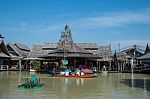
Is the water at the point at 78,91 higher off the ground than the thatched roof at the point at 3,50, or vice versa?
the thatched roof at the point at 3,50

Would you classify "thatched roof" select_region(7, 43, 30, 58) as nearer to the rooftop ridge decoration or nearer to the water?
the rooftop ridge decoration

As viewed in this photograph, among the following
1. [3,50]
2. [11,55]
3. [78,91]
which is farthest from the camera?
[11,55]

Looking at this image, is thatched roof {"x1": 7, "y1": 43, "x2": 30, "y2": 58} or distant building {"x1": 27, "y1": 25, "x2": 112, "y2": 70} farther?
thatched roof {"x1": 7, "y1": 43, "x2": 30, "y2": 58}

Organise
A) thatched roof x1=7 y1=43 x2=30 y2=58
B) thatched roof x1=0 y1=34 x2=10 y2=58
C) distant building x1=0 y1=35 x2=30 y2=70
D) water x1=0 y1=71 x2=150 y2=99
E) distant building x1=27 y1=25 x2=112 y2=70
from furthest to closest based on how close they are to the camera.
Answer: thatched roof x1=7 y1=43 x2=30 y2=58 < distant building x1=0 y1=35 x2=30 y2=70 < thatched roof x1=0 y1=34 x2=10 y2=58 < distant building x1=27 y1=25 x2=112 y2=70 < water x1=0 y1=71 x2=150 y2=99

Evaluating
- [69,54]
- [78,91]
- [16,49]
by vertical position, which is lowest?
[78,91]

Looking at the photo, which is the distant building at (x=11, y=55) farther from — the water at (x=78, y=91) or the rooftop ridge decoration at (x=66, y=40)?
the water at (x=78, y=91)

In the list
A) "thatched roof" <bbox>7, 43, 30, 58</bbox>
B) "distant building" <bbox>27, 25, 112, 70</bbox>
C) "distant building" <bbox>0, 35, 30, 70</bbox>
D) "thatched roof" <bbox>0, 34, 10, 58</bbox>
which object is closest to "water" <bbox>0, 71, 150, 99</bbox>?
"distant building" <bbox>27, 25, 112, 70</bbox>

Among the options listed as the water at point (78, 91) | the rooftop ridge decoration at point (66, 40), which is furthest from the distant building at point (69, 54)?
the water at point (78, 91)

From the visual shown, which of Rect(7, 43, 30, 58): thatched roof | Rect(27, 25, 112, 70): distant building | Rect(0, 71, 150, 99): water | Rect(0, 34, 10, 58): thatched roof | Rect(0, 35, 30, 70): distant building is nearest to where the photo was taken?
Rect(0, 71, 150, 99): water

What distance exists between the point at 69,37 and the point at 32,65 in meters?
8.65

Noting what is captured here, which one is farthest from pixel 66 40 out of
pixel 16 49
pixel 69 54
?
pixel 16 49

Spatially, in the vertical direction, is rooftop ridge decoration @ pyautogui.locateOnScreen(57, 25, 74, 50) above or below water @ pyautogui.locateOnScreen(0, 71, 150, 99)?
above

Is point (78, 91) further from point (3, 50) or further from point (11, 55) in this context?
point (11, 55)

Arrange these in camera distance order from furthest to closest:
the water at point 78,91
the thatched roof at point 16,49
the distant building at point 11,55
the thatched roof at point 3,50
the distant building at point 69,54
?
1. the thatched roof at point 16,49
2. the distant building at point 11,55
3. the thatched roof at point 3,50
4. the distant building at point 69,54
5. the water at point 78,91
